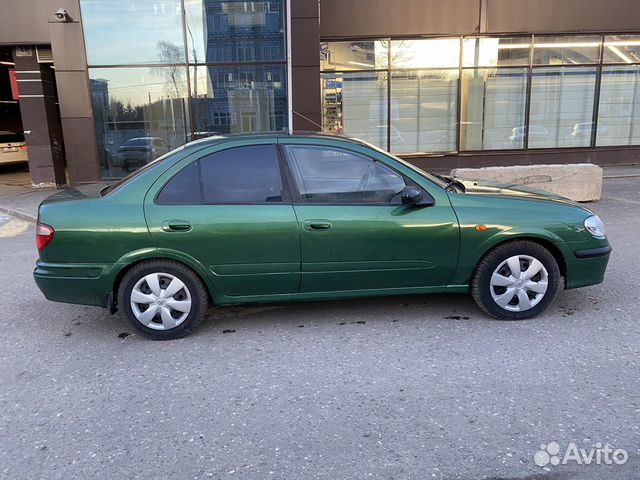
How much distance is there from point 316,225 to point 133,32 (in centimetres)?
1040

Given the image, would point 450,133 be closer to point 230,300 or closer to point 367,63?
point 367,63

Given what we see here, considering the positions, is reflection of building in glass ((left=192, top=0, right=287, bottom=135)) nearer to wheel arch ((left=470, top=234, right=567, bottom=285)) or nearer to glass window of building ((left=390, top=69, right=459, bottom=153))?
glass window of building ((left=390, top=69, right=459, bottom=153))

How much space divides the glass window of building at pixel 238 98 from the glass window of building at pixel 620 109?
9137 mm

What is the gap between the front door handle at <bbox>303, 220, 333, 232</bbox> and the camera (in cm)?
414

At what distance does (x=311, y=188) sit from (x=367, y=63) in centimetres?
1045

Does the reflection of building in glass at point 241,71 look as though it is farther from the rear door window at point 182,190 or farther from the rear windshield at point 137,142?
the rear door window at point 182,190

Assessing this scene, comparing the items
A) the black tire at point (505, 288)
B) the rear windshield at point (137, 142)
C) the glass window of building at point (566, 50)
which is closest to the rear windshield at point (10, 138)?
the rear windshield at point (137, 142)

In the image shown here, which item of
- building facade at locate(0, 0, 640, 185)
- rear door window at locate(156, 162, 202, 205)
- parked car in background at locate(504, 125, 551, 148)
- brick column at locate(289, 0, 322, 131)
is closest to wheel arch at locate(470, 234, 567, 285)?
rear door window at locate(156, 162, 202, 205)

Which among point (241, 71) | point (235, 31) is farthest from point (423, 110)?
point (235, 31)

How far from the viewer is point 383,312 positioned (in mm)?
4738

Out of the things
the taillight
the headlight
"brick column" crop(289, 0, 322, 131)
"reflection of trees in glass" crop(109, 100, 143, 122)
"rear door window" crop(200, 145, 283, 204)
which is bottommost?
the headlight

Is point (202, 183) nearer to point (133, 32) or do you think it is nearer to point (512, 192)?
point (512, 192)

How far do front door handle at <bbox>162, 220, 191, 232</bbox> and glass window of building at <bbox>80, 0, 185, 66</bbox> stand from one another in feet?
Result: 31.2

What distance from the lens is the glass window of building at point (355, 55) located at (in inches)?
532
